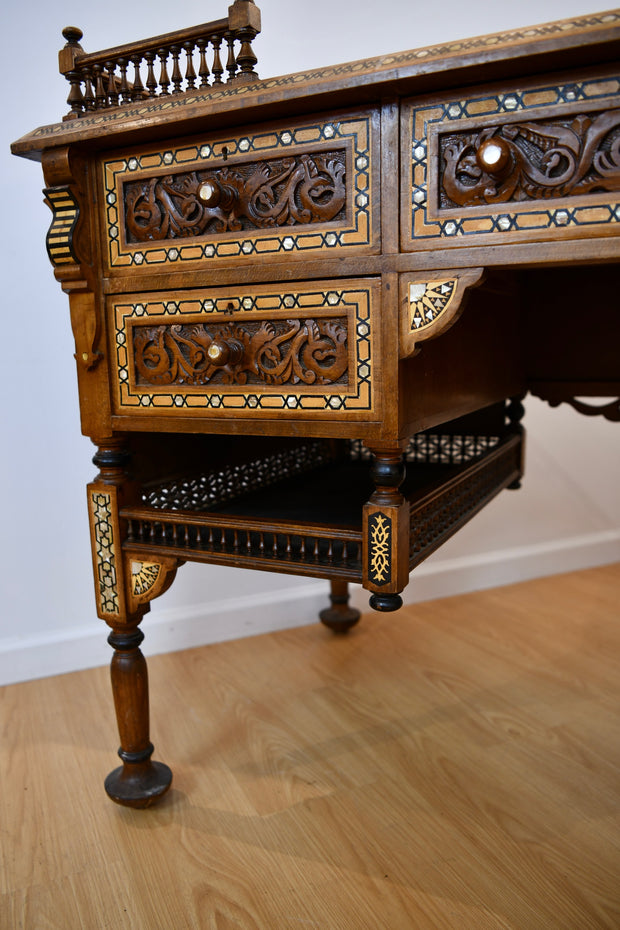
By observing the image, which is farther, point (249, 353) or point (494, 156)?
point (249, 353)

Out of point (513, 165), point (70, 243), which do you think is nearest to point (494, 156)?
point (513, 165)

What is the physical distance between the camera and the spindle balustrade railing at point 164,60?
3.50ft

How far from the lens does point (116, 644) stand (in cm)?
130

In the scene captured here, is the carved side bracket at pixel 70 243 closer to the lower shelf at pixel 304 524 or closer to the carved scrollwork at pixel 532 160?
the lower shelf at pixel 304 524

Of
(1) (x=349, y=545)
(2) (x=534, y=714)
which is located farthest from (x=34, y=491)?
(2) (x=534, y=714)

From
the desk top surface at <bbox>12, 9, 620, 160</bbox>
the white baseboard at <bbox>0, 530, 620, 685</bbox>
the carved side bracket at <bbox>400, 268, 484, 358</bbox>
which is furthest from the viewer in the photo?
the white baseboard at <bbox>0, 530, 620, 685</bbox>

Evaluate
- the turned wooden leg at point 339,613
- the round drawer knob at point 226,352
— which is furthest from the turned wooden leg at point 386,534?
the turned wooden leg at point 339,613

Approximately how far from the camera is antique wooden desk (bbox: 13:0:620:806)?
891 millimetres

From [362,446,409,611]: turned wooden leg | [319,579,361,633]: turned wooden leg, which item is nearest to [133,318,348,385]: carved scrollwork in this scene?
[362,446,409,611]: turned wooden leg

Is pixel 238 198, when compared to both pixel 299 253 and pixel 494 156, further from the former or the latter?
pixel 494 156

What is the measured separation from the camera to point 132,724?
1308 millimetres

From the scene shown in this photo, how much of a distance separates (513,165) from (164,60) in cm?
60

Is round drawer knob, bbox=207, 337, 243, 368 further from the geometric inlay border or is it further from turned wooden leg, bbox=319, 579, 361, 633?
turned wooden leg, bbox=319, 579, 361, 633

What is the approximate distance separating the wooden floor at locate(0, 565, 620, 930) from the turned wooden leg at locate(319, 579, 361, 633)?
0.04 meters
